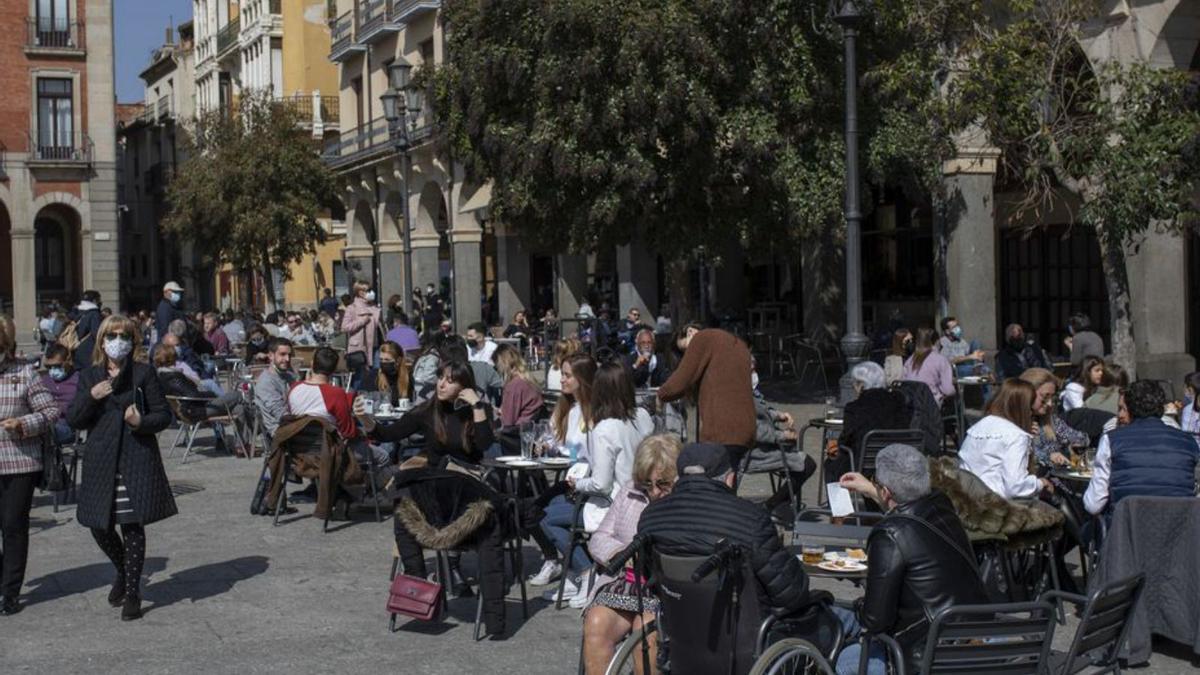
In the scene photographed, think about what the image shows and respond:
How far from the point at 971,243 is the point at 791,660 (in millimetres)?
17362

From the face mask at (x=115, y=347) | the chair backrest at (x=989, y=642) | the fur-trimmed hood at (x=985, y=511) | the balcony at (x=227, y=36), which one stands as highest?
the balcony at (x=227, y=36)

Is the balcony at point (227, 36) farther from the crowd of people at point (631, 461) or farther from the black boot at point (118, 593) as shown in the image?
the black boot at point (118, 593)

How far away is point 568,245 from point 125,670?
14.4 m

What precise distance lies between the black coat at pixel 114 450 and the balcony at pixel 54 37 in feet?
135

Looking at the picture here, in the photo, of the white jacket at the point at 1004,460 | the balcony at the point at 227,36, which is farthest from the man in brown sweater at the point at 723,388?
the balcony at the point at 227,36

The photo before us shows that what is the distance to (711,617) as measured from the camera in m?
5.64

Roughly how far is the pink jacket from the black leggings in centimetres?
1134

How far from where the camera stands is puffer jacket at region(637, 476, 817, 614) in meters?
5.75

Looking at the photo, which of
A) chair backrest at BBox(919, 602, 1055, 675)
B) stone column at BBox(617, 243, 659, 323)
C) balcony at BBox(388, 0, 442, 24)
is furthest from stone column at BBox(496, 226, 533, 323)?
chair backrest at BBox(919, 602, 1055, 675)

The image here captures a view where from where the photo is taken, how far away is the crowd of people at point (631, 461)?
5824 millimetres

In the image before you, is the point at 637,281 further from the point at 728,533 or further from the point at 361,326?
the point at 728,533

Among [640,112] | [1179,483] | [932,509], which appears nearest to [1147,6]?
[640,112]

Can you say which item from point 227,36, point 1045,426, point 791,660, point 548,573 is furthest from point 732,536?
point 227,36

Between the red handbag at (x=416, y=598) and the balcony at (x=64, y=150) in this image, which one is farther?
the balcony at (x=64, y=150)
